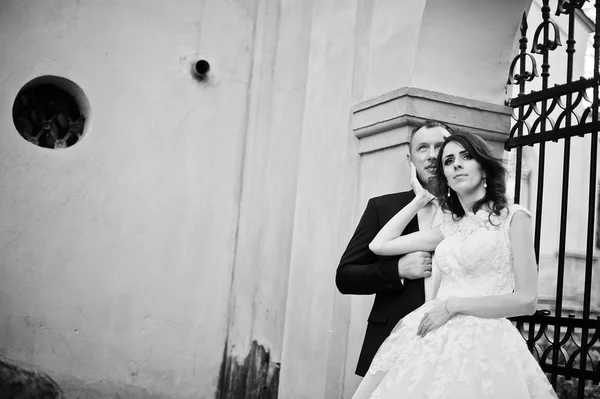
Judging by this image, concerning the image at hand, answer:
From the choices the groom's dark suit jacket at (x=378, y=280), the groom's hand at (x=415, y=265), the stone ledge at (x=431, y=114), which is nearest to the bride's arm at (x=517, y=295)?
the groom's hand at (x=415, y=265)

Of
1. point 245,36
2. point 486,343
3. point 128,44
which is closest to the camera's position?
point 486,343

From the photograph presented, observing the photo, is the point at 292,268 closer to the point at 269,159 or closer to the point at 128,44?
the point at 269,159

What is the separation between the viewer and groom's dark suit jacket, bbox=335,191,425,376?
3.55 meters

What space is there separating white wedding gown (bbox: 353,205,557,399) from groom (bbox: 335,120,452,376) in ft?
0.77

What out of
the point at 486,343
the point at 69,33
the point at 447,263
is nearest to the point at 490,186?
the point at 447,263

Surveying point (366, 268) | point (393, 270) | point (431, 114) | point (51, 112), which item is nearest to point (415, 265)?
point (393, 270)

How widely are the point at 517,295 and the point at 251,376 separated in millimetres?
3635

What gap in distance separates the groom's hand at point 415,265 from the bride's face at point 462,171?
1.28 feet

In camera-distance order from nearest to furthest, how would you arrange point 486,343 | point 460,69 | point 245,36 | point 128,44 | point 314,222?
1. point 486,343
2. point 460,69
3. point 314,222
4. point 128,44
5. point 245,36

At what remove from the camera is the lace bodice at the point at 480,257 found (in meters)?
3.07

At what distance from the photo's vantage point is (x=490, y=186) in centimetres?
321

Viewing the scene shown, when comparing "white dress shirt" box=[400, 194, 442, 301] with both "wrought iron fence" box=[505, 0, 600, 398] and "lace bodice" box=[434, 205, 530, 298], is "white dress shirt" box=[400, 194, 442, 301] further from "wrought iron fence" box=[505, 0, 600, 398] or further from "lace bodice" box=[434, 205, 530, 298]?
"wrought iron fence" box=[505, 0, 600, 398]

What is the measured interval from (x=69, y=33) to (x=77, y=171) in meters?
1.06

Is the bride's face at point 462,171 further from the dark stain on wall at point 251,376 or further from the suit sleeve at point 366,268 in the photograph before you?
the dark stain on wall at point 251,376
